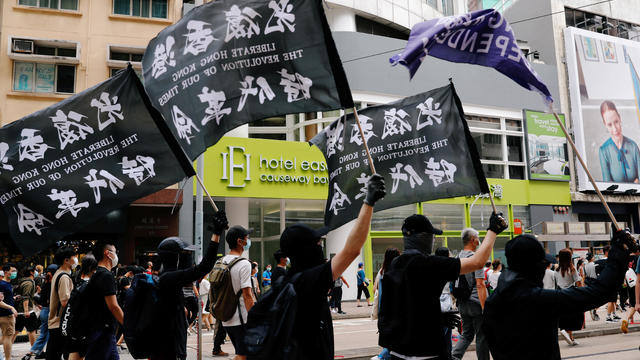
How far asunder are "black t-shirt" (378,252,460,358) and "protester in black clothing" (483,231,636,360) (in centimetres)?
52

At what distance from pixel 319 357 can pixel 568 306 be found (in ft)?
4.74

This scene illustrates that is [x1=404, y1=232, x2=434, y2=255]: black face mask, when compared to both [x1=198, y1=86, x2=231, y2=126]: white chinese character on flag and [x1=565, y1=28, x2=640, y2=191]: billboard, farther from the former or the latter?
[x1=565, y1=28, x2=640, y2=191]: billboard

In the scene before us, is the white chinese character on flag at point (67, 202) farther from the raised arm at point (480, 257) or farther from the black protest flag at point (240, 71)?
the raised arm at point (480, 257)

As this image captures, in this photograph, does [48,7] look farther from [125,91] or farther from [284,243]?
[284,243]

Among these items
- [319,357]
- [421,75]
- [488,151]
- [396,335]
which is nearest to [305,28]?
[396,335]

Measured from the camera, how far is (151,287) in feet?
15.1

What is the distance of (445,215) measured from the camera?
89.0 ft

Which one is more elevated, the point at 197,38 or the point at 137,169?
the point at 197,38

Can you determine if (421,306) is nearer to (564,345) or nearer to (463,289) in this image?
(463,289)

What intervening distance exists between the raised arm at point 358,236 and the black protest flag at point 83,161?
265 centimetres

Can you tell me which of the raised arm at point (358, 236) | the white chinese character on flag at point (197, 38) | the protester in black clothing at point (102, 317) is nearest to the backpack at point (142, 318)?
the protester in black clothing at point (102, 317)

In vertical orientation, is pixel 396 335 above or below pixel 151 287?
below

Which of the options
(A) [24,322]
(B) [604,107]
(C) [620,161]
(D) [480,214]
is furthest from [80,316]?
(C) [620,161]

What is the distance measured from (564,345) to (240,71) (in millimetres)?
9036
